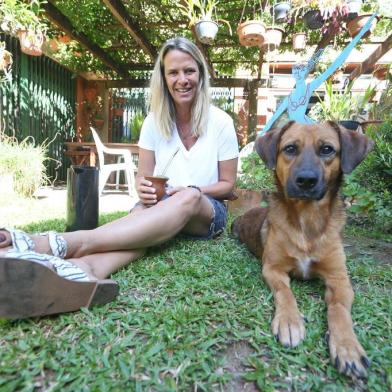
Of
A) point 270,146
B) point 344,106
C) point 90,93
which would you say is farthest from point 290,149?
point 90,93

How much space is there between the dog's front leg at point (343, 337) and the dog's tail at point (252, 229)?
841mm

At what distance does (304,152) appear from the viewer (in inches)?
89.7

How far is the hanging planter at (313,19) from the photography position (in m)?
5.88

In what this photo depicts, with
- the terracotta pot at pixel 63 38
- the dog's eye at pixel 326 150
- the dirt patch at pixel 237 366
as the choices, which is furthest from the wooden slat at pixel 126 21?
the dirt patch at pixel 237 366

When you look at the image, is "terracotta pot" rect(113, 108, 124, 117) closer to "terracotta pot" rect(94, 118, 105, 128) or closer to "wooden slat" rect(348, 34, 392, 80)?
"terracotta pot" rect(94, 118, 105, 128)

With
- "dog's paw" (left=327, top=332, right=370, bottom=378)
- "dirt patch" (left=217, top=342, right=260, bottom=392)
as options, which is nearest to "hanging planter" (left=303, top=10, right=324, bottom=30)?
"dog's paw" (left=327, top=332, right=370, bottom=378)

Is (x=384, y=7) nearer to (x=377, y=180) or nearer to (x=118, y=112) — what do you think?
(x=377, y=180)

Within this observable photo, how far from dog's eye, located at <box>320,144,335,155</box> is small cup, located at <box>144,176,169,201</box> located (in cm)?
114

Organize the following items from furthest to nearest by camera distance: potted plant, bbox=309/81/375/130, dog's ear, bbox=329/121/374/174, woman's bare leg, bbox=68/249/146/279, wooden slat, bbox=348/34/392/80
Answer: wooden slat, bbox=348/34/392/80 → potted plant, bbox=309/81/375/130 → dog's ear, bbox=329/121/374/174 → woman's bare leg, bbox=68/249/146/279

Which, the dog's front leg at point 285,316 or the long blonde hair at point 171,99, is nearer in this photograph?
the dog's front leg at point 285,316

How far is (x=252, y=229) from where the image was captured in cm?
295

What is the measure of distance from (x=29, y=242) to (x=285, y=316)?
4.60 ft

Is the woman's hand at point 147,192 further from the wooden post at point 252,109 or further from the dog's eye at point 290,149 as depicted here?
the wooden post at point 252,109

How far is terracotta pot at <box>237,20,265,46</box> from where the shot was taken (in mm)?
6145
